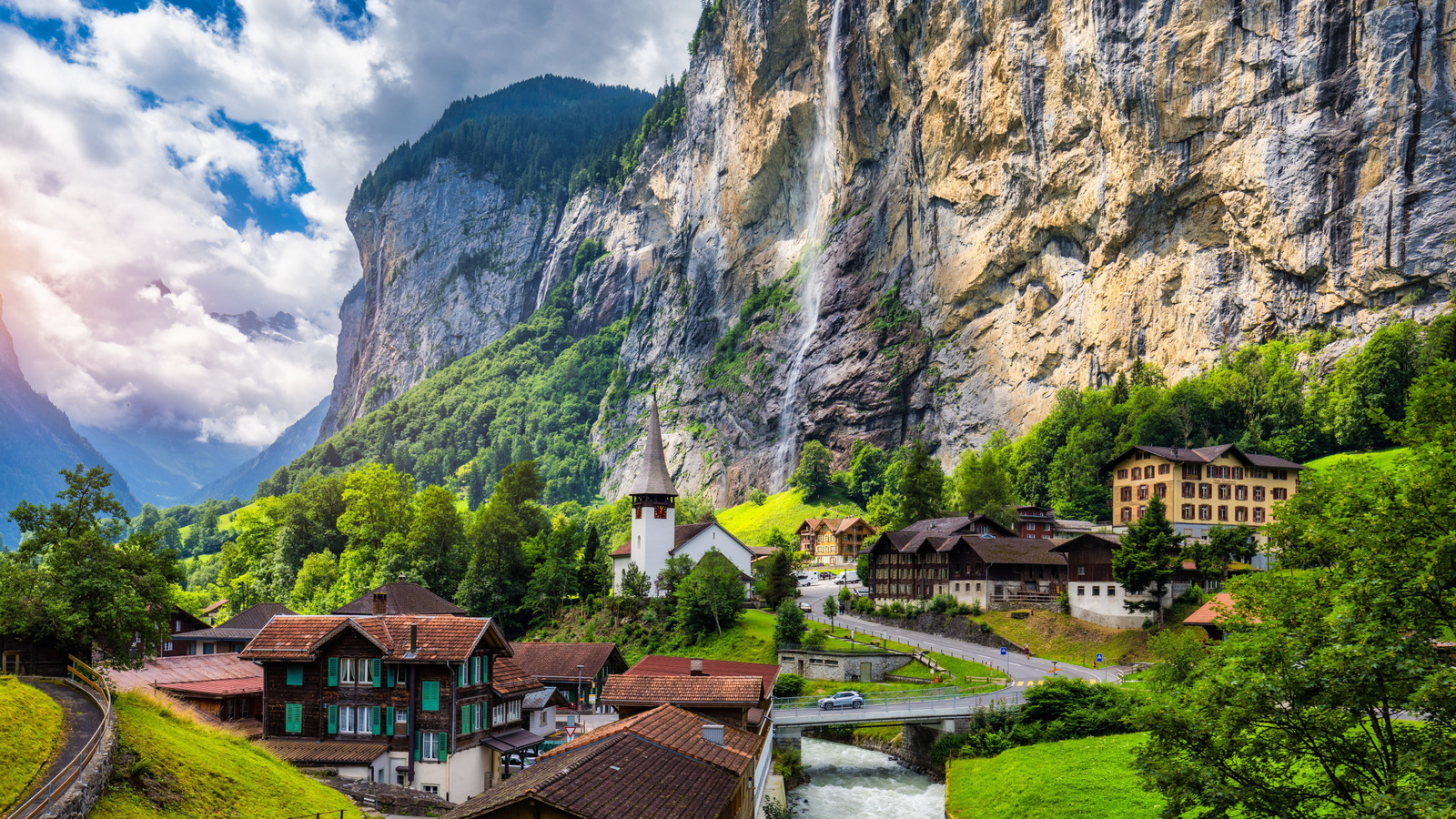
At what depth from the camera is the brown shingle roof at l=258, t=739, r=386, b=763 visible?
3984cm

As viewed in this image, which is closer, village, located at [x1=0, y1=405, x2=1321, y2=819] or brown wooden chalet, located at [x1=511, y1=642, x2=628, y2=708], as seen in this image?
village, located at [x1=0, y1=405, x2=1321, y2=819]

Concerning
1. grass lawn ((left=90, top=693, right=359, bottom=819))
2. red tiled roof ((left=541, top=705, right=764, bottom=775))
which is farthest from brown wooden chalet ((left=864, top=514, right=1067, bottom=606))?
grass lawn ((left=90, top=693, right=359, bottom=819))

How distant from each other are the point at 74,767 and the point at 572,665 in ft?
135

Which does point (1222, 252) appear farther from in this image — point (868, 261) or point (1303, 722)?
point (1303, 722)

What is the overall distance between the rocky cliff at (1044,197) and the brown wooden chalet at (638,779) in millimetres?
101947

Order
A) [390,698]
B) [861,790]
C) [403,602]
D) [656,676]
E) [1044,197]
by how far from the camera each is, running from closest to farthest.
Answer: [656,676], [390,698], [861,790], [403,602], [1044,197]

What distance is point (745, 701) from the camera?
3672cm

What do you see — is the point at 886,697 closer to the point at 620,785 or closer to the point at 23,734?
the point at 620,785

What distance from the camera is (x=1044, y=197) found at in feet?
430

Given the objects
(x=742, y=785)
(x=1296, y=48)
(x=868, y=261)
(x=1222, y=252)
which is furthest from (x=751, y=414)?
(x=742, y=785)

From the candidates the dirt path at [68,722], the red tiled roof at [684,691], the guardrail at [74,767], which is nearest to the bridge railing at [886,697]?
the red tiled roof at [684,691]

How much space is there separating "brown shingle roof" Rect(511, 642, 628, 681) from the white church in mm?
20233

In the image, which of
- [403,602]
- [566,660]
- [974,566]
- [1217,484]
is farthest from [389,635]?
[1217,484]

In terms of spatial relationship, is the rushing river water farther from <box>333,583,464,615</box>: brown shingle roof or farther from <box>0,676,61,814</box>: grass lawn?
<box>333,583,464,615</box>: brown shingle roof
